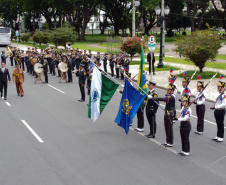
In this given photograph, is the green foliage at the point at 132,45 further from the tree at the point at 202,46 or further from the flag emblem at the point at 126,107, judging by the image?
the flag emblem at the point at 126,107

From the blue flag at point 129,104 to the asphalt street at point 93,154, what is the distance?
63 cm

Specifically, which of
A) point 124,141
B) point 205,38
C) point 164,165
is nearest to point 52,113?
point 124,141

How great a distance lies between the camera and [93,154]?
1057 centimetres

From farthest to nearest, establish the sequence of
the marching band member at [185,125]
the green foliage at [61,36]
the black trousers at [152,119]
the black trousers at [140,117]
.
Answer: the green foliage at [61,36]
the black trousers at [140,117]
the black trousers at [152,119]
the marching band member at [185,125]

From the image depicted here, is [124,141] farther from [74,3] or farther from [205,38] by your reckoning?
[74,3]

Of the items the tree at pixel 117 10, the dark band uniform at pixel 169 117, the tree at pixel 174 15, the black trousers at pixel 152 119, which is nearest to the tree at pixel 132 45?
the black trousers at pixel 152 119

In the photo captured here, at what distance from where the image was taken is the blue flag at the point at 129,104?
11695 millimetres

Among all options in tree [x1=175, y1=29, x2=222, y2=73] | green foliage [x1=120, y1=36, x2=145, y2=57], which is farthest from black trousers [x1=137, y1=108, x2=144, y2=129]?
green foliage [x1=120, y1=36, x2=145, y2=57]

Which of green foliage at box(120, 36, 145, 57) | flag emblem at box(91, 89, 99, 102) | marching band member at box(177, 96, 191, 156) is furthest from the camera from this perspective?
green foliage at box(120, 36, 145, 57)

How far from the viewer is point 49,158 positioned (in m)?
10.3

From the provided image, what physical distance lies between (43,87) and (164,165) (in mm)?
14745

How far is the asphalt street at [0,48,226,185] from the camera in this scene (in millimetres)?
8883

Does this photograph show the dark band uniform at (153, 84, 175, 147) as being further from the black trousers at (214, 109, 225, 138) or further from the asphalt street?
the black trousers at (214, 109, 225, 138)

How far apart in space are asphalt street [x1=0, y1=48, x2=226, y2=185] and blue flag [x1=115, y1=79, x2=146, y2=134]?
628 millimetres
